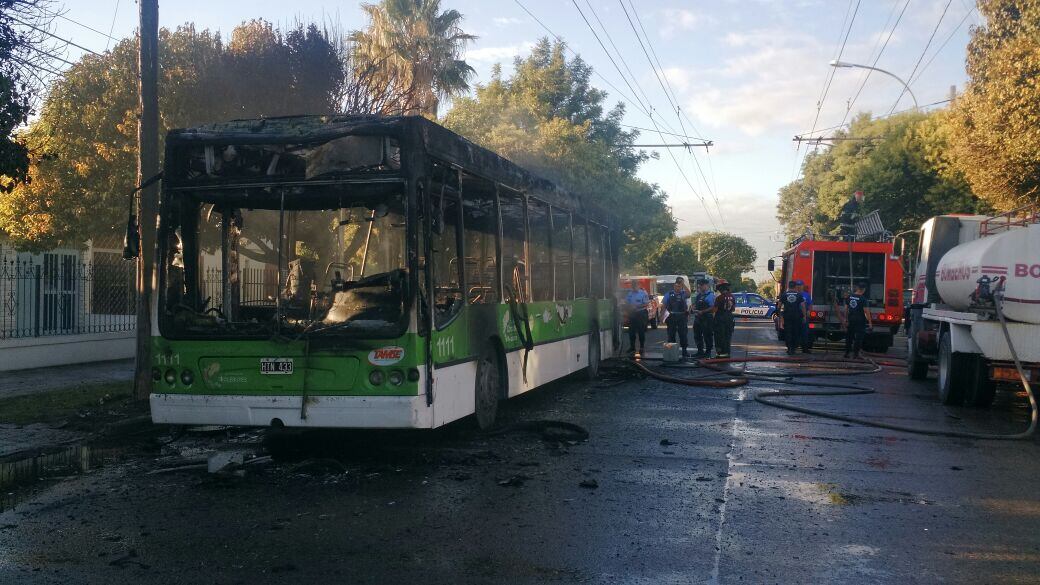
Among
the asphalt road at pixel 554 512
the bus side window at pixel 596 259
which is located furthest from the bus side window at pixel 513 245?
the bus side window at pixel 596 259

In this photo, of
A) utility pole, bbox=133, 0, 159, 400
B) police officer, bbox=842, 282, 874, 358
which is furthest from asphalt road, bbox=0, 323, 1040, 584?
police officer, bbox=842, 282, 874, 358

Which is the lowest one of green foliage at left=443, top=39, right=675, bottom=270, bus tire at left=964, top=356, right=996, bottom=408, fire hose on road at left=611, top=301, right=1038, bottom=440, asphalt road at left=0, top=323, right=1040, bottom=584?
asphalt road at left=0, top=323, right=1040, bottom=584

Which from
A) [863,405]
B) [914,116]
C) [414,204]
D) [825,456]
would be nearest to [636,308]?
[863,405]

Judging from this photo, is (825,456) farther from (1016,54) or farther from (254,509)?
(1016,54)

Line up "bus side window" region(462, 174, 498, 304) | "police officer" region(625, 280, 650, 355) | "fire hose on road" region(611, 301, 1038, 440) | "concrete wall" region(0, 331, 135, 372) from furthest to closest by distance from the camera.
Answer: "police officer" region(625, 280, 650, 355)
"concrete wall" region(0, 331, 135, 372)
"fire hose on road" region(611, 301, 1038, 440)
"bus side window" region(462, 174, 498, 304)

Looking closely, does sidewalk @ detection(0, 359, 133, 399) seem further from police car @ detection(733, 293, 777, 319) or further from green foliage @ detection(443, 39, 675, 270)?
police car @ detection(733, 293, 777, 319)

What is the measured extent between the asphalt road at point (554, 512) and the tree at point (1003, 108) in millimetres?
12135

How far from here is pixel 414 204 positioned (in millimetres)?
7715

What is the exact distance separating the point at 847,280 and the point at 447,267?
18100 mm

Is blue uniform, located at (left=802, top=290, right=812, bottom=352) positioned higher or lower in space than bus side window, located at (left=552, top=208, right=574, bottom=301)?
lower

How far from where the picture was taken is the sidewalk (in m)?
12.6

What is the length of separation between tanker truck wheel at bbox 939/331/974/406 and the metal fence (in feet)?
46.2

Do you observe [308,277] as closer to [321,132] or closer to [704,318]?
[321,132]

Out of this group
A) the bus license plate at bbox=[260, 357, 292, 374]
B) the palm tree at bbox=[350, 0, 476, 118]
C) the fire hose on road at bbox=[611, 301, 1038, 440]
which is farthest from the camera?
the palm tree at bbox=[350, 0, 476, 118]
